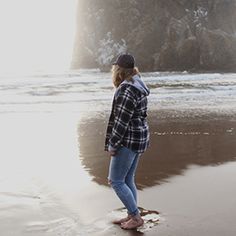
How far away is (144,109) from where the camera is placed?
445cm

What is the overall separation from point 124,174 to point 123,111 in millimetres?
694

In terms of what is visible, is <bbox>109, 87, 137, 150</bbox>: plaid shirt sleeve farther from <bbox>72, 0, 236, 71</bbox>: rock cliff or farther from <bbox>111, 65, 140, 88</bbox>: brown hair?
<bbox>72, 0, 236, 71</bbox>: rock cliff

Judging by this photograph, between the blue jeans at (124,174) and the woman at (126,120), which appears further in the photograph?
the blue jeans at (124,174)

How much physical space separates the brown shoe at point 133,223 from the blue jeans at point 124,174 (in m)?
0.05

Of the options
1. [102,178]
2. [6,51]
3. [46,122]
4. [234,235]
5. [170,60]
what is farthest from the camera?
[6,51]

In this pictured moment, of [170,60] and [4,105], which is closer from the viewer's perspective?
[4,105]

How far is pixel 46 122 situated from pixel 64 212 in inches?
318

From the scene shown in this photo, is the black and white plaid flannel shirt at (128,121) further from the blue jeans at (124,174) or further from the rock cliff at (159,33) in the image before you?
the rock cliff at (159,33)

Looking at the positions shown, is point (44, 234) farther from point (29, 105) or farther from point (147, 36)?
point (147, 36)

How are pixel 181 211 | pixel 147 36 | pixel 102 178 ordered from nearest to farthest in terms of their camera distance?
Result: pixel 181 211, pixel 102 178, pixel 147 36

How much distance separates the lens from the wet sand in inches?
186

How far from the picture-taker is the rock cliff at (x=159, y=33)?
52.4 meters

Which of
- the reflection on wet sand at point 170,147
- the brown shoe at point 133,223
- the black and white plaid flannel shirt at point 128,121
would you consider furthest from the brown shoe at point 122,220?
the reflection on wet sand at point 170,147

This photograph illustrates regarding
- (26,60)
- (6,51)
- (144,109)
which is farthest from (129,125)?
(6,51)
